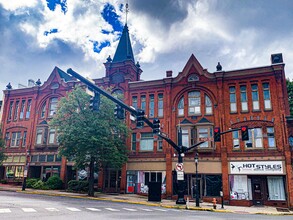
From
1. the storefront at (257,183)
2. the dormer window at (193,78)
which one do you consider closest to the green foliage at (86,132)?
the dormer window at (193,78)

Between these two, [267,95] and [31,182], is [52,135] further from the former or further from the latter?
[267,95]

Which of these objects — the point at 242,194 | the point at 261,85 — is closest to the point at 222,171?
the point at 242,194

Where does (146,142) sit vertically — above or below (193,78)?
below

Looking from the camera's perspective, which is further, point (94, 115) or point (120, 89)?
point (120, 89)

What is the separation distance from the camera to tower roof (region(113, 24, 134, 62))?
117ft

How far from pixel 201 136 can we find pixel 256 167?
6.16 m

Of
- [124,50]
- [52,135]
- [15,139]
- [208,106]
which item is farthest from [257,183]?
[15,139]

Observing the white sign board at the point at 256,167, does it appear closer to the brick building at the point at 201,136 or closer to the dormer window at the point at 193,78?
the brick building at the point at 201,136

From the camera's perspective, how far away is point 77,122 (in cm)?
2642

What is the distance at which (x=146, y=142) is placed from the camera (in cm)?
3100

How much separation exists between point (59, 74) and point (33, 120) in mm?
7170

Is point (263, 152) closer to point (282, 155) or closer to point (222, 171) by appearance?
point (282, 155)

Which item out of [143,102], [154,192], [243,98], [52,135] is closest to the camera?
[154,192]

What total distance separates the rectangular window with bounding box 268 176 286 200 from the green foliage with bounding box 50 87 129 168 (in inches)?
571
